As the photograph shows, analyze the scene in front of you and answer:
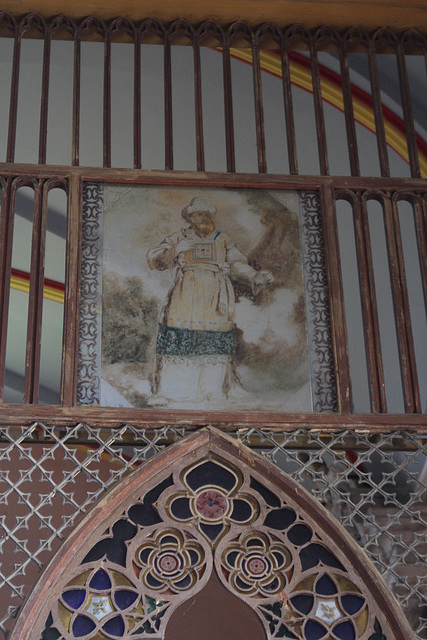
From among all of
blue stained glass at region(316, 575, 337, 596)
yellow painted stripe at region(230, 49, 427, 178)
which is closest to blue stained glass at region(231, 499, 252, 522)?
blue stained glass at region(316, 575, 337, 596)

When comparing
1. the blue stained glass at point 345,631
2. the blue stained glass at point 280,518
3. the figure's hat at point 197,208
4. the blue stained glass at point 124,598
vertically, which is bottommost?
the blue stained glass at point 345,631

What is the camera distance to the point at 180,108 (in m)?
9.50

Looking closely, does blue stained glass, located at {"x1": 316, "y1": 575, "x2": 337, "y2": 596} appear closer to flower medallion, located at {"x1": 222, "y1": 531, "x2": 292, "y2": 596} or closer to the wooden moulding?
flower medallion, located at {"x1": 222, "y1": 531, "x2": 292, "y2": 596}

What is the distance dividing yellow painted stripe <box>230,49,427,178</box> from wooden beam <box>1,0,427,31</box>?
3.71ft

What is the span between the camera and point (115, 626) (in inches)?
215

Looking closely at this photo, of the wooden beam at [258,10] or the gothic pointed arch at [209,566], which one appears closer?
the gothic pointed arch at [209,566]

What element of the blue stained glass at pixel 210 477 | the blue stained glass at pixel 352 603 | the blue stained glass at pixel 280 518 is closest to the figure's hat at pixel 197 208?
the blue stained glass at pixel 210 477

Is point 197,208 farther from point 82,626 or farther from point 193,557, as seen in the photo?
point 82,626

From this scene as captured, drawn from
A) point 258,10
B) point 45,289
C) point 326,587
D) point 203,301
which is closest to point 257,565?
point 326,587

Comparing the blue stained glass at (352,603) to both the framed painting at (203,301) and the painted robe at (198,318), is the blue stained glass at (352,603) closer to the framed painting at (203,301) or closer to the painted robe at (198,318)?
the framed painting at (203,301)

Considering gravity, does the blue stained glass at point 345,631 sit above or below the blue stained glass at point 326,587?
below

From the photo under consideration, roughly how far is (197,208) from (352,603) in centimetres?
262

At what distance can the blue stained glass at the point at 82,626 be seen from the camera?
5.42 metres

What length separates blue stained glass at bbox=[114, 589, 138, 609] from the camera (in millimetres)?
5516
